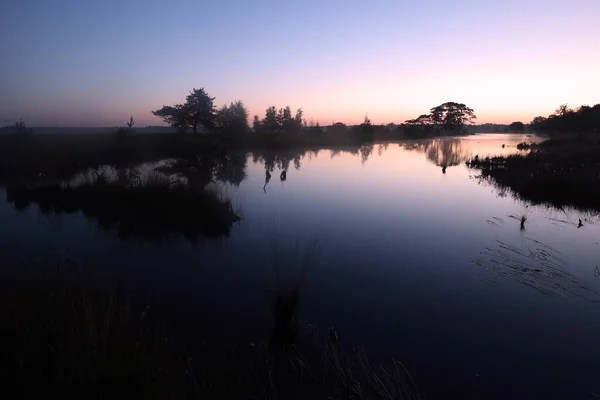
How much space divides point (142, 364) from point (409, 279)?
17.2 ft

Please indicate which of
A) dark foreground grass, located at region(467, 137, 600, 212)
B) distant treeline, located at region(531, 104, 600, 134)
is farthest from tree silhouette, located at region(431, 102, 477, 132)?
dark foreground grass, located at region(467, 137, 600, 212)

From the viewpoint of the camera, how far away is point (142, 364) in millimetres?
3375

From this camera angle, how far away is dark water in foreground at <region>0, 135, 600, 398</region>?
4613 millimetres

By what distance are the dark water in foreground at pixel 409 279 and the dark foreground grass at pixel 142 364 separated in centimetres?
51

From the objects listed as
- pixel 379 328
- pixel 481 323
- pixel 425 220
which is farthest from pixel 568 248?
pixel 379 328

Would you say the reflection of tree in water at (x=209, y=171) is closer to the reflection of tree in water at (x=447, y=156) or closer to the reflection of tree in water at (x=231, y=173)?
the reflection of tree in water at (x=231, y=173)

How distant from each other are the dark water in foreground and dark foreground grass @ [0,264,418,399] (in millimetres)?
509

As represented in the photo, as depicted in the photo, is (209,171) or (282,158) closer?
(209,171)

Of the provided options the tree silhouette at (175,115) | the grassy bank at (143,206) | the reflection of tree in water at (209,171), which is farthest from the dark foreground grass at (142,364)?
the tree silhouette at (175,115)

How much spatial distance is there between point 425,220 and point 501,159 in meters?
19.2

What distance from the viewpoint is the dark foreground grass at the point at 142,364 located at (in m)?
3.10

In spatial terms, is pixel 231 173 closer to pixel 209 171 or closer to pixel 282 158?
pixel 209 171

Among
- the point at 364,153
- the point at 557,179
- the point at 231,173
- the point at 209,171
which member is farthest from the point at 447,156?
the point at 209,171

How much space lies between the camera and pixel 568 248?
857cm
